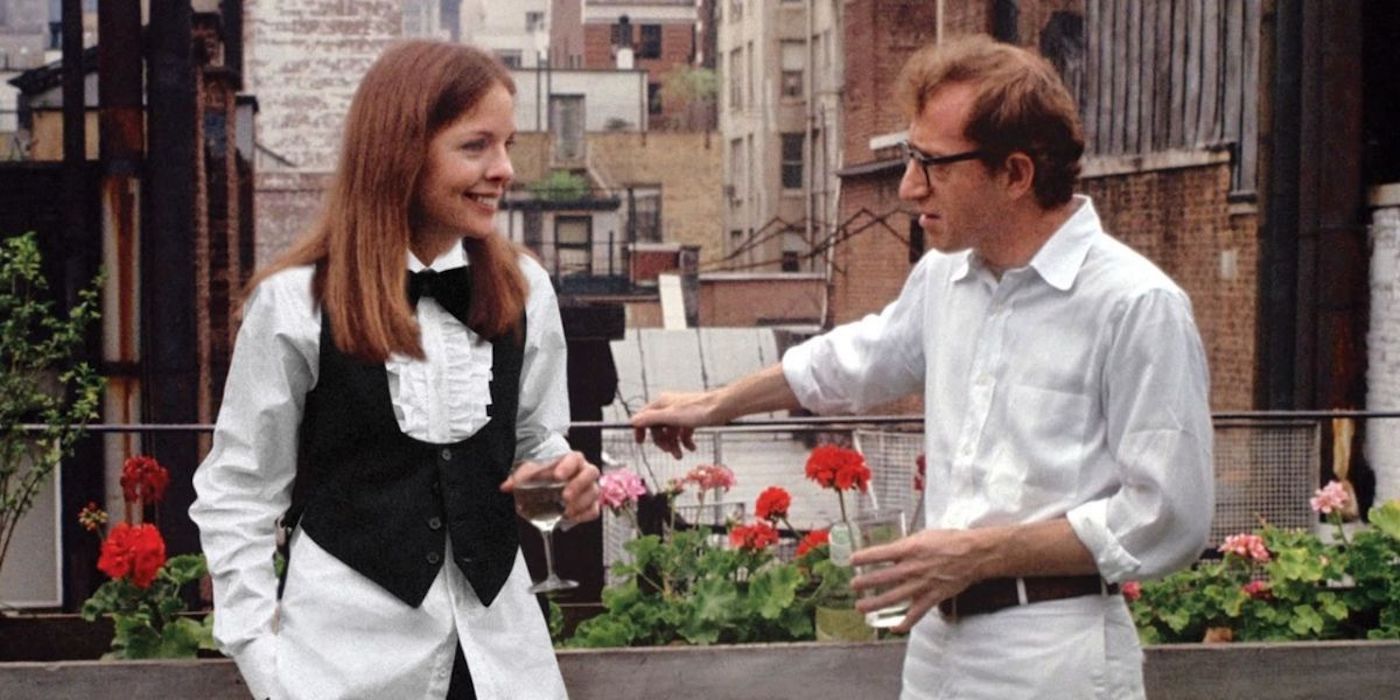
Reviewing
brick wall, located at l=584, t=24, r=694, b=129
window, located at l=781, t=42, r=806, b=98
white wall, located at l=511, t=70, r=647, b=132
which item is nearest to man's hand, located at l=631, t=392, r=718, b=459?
window, located at l=781, t=42, r=806, b=98

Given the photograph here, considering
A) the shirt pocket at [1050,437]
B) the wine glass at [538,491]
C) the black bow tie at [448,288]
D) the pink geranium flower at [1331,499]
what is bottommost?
the pink geranium flower at [1331,499]

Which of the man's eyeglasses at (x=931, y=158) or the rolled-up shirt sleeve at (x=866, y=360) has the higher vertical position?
the man's eyeglasses at (x=931, y=158)

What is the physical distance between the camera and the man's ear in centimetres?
277

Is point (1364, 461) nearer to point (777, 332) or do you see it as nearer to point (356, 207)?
point (356, 207)

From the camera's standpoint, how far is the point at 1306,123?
12414 millimetres

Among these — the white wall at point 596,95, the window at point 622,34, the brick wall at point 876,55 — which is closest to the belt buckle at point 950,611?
the brick wall at point 876,55

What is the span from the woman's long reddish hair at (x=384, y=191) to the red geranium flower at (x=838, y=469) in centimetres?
264

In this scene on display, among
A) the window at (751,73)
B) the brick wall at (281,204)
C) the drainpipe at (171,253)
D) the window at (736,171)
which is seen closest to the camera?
the drainpipe at (171,253)

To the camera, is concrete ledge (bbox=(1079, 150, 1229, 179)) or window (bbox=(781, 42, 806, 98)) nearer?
concrete ledge (bbox=(1079, 150, 1229, 179))

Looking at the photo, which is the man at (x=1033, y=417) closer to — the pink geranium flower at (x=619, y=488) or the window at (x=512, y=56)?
the pink geranium flower at (x=619, y=488)

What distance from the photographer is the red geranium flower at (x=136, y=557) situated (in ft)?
17.6

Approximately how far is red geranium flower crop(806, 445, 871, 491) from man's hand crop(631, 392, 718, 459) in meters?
1.92

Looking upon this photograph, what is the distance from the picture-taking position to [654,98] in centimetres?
6247

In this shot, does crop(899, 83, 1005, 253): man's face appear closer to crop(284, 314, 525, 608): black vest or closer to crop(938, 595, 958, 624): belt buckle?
crop(938, 595, 958, 624): belt buckle
